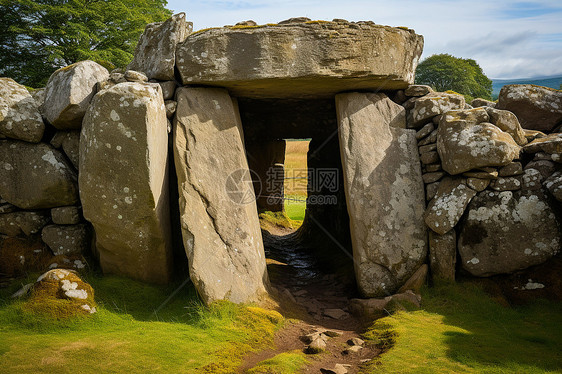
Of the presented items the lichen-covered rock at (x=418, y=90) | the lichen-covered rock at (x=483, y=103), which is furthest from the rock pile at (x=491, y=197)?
the lichen-covered rock at (x=483, y=103)

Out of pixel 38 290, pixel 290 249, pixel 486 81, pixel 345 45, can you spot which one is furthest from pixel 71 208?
pixel 486 81

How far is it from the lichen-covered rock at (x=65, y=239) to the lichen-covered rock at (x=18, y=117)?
1.39 m

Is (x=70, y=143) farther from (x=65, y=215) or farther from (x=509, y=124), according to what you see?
(x=509, y=124)

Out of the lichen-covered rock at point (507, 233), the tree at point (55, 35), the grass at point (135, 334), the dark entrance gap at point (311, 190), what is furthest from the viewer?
the tree at point (55, 35)

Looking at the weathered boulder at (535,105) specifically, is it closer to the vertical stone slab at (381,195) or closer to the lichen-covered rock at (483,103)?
the lichen-covered rock at (483,103)

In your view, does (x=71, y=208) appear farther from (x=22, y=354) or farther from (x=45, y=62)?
(x=45, y=62)

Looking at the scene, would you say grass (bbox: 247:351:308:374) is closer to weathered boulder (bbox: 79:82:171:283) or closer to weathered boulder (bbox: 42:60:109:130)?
weathered boulder (bbox: 79:82:171:283)

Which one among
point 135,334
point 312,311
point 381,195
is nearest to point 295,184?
point 381,195

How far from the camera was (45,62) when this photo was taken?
1644 centimetres

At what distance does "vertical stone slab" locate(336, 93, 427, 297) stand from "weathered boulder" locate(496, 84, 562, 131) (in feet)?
6.31

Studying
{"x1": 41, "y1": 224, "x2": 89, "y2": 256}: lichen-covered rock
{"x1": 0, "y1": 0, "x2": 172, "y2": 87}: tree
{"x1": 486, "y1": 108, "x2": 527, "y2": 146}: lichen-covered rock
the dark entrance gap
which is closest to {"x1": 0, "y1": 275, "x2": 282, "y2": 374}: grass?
{"x1": 41, "y1": 224, "x2": 89, "y2": 256}: lichen-covered rock

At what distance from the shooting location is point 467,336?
4.99 metres

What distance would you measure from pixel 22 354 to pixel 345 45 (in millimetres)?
5611

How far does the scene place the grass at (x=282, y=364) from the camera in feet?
14.0
